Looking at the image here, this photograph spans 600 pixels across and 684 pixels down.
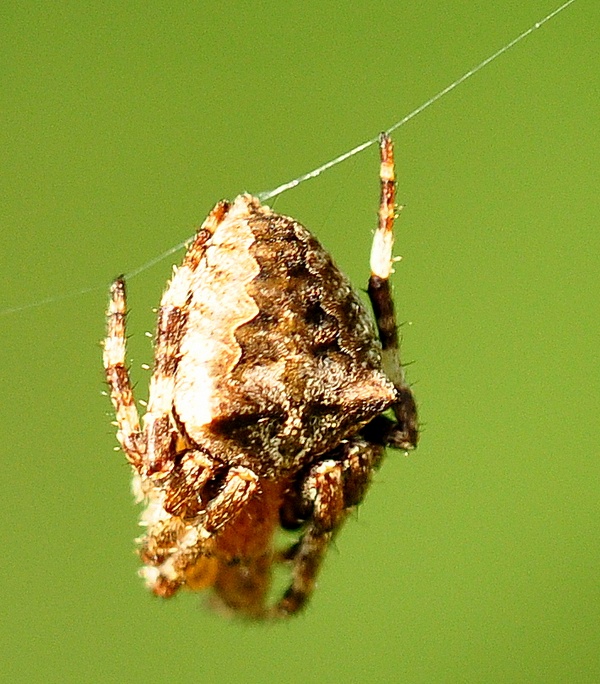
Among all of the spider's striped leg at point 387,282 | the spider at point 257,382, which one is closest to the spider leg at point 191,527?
the spider at point 257,382

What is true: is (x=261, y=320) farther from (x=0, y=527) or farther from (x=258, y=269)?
(x=0, y=527)

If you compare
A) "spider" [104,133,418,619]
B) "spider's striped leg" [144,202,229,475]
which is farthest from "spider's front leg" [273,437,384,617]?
"spider's striped leg" [144,202,229,475]

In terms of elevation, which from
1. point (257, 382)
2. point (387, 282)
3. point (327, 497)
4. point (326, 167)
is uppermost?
point (326, 167)

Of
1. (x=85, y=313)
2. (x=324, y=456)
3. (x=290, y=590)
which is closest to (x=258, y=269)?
(x=324, y=456)

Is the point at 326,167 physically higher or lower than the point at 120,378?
higher

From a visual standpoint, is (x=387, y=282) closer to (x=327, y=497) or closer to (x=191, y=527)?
(x=327, y=497)

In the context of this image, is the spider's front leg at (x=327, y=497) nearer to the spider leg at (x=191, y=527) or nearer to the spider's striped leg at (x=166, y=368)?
the spider leg at (x=191, y=527)

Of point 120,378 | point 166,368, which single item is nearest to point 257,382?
point 166,368
